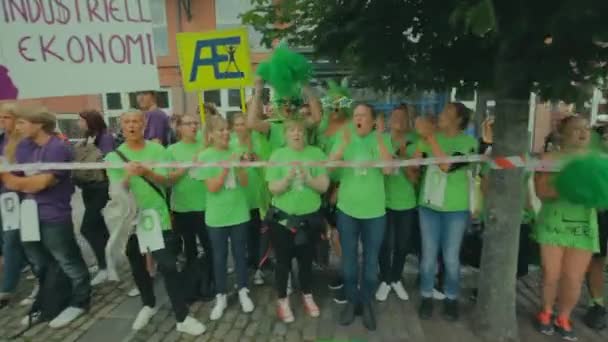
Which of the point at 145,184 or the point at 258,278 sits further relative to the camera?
the point at 258,278

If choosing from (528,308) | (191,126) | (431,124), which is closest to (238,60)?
(191,126)

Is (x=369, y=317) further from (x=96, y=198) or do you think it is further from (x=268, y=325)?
(x=96, y=198)

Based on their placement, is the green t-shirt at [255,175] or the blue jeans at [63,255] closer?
the blue jeans at [63,255]

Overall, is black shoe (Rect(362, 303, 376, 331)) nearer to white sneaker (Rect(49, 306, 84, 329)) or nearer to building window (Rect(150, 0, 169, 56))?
white sneaker (Rect(49, 306, 84, 329))

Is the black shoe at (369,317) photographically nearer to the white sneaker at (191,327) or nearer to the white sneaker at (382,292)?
the white sneaker at (382,292)

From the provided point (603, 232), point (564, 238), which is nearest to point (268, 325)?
point (564, 238)

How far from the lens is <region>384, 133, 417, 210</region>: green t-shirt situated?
12.6 ft

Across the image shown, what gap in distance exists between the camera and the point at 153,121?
555 centimetres

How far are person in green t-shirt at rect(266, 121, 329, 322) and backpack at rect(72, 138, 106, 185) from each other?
1854 millimetres

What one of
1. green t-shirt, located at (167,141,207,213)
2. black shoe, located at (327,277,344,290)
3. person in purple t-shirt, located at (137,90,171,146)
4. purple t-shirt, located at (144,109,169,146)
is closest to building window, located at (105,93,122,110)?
person in purple t-shirt, located at (137,90,171,146)

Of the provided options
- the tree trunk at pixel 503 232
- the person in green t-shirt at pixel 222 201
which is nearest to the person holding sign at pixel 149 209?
the person in green t-shirt at pixel 222 201

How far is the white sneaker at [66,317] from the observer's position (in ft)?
12.3

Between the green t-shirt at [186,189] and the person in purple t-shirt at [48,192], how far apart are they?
87 centimetres

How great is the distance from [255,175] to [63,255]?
1.79 meters
